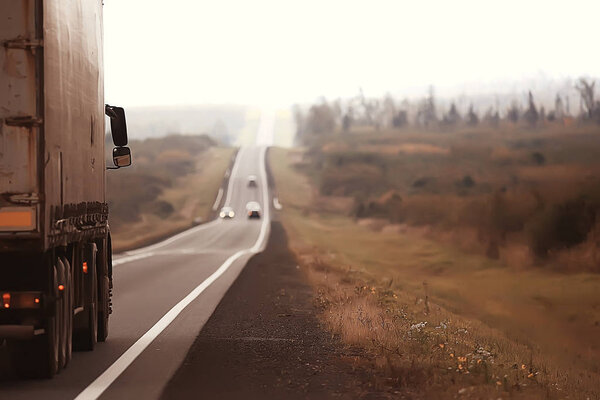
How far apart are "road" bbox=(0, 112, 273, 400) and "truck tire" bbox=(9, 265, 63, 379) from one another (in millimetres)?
108

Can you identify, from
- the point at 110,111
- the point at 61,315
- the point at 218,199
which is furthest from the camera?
the point at 218,199

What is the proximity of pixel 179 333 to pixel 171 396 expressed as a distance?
470 centimetres

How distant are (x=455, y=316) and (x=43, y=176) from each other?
43.2ft

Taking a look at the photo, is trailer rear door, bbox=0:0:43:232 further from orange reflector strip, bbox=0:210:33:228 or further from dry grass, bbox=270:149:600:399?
dry grass, bbox=270:149:600:399

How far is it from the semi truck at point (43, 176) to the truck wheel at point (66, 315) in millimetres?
10

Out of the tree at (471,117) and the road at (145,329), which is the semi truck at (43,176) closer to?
the road at (145,329)

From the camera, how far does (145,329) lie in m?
13.8

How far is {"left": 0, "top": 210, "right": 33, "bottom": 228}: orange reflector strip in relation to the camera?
26.6 feet

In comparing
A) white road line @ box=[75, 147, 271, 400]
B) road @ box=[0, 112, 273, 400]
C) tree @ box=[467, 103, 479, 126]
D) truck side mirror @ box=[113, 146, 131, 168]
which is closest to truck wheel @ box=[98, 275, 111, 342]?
road @ box=[0, 112, 273, 400]

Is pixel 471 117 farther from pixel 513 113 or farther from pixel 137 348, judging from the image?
pixel 137 348

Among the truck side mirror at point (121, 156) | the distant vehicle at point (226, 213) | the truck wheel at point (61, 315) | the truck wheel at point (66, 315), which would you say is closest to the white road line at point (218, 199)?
the distant vehicle at point (226, 213)

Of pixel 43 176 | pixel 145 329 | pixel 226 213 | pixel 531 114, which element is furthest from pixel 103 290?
pixel 531 114

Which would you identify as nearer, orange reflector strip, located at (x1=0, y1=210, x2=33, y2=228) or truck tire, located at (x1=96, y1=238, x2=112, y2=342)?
orange reflector strip, located at (x1=0, y1=210, x2=33, y2=228)

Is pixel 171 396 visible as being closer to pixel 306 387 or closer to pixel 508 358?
pixel 306 387
